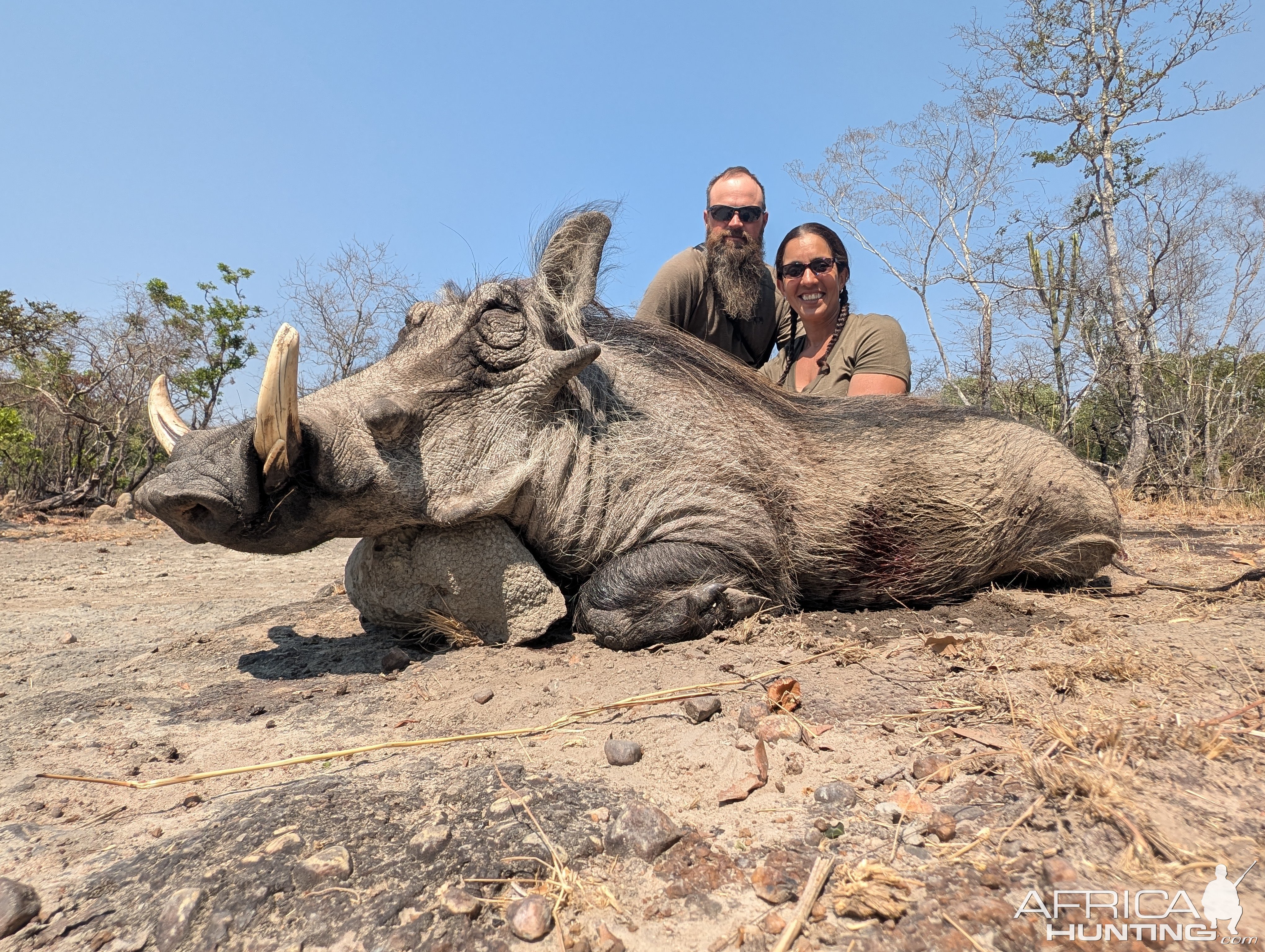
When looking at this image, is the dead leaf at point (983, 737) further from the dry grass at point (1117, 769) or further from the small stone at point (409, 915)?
the small stone at point (409, 915)

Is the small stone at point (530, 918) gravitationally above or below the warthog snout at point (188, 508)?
below

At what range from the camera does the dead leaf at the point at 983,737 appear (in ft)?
4.85

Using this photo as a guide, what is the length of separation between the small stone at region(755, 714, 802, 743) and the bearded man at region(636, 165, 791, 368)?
112 inches

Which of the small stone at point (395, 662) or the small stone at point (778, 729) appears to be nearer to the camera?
the small stone at point (778, 729)

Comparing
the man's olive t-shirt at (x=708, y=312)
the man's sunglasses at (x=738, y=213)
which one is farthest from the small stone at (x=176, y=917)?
the man's sunglasses at (x=738, y=213)

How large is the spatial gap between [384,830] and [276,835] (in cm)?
20

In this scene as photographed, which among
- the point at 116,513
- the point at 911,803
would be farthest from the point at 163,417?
the point at 116,513

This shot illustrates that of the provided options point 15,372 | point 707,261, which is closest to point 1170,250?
point 707,261

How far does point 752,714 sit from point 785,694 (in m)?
0.13

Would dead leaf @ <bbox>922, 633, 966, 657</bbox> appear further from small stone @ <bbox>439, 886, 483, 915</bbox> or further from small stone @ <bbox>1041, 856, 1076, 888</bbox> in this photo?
small stone @ <bbox>439, 886, 483, 915</bbox>

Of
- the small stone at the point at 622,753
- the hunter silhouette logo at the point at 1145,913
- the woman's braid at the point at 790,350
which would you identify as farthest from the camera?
the woman's braid at the point at 790,350

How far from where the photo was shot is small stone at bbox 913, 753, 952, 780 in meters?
1.40

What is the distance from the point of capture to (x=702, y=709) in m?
1.77

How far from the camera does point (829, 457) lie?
3.06m
